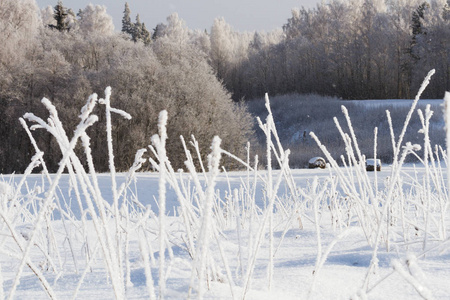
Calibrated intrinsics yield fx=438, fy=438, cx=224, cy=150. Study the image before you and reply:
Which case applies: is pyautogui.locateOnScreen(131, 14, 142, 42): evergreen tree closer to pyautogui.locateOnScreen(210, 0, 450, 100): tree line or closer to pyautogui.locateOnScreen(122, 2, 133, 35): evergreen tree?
pyautogui.locateOnScreen(122, 2, 133, 35): evergreen tree

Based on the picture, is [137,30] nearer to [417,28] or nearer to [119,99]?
[417,28]

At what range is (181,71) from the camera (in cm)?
2030

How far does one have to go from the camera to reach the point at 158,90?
2003cm

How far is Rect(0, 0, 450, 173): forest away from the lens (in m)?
19.2

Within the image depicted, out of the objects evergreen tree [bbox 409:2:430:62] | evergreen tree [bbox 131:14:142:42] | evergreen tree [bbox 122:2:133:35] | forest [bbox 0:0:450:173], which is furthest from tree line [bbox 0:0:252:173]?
evergreen tree [bbox 122:2:133:35]

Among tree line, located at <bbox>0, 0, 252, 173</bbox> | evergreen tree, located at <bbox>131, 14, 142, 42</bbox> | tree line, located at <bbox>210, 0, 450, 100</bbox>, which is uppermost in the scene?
evergreen tree, located at <bbox>131, 14, 142, 42</bbox>

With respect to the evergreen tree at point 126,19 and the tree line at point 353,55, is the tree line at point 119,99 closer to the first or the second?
the tree line at point 353,55

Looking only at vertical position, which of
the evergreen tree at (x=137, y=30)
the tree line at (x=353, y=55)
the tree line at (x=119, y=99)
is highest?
the evergreen tree at (x=137, y=30)

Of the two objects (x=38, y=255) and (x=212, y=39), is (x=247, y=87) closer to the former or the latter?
(x=212, y=39)

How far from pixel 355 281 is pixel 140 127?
1862 cm

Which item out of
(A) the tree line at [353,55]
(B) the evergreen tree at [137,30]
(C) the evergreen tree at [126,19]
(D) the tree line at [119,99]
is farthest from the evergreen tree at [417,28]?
(C) the evergreen tree at [126,19]

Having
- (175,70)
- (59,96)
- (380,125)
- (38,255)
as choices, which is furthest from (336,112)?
(38,255)

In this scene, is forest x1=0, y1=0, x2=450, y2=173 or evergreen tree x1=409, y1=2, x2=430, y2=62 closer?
forest x1=0, y1=0, x2=450, y2=173

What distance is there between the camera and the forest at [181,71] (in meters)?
19.2
